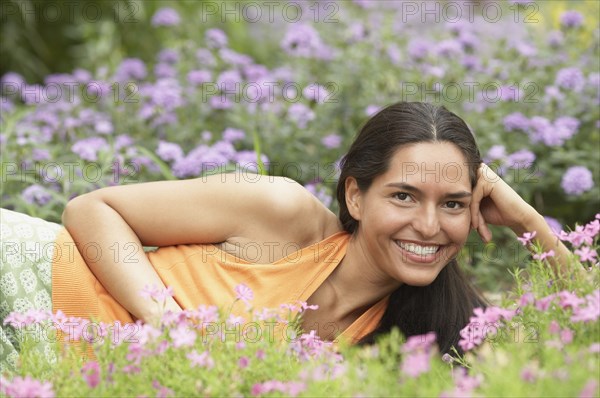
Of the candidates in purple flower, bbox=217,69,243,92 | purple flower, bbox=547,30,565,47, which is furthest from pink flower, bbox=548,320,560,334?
purple flower, bbox=547,30,565,47

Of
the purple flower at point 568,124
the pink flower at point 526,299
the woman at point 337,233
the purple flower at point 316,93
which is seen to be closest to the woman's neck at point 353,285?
the woman at point 337,233

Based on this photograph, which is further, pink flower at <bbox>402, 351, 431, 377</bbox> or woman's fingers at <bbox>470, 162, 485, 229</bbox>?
woman's fingers at <bbox>470, 162, 485, 229</bbox>

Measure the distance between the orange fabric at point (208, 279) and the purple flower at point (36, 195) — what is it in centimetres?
59

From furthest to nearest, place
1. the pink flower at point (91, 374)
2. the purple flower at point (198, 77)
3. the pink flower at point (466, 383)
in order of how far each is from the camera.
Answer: the purple flower at point (198, 77), the pink flower at point (91, 374), the pink flower at point (466, 383)

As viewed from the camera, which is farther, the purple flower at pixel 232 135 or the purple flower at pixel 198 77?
the purple flower at pixel 198 77

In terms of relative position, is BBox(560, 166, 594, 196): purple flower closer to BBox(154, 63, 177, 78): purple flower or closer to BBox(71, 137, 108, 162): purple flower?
BBox(71, 137, 108, 162): purple flower

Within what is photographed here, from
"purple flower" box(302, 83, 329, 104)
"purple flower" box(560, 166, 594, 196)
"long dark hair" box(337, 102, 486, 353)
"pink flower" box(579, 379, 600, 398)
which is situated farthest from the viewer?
"purple flower" box(302, 83, 329, 104)

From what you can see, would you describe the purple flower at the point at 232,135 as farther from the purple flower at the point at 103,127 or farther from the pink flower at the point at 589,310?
the pink flower at the point at 589,310

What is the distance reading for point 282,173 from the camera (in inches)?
149

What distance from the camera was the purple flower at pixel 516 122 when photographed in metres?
3.68

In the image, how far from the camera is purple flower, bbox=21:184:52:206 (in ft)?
10.3

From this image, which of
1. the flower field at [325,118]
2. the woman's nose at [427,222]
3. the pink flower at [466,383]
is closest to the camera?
the pink flower at [466,383]

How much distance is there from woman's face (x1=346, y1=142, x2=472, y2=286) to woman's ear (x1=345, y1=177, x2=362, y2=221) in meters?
0.10

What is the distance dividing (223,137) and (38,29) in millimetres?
2839
